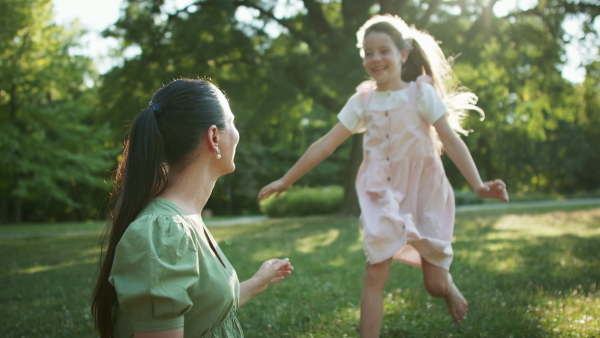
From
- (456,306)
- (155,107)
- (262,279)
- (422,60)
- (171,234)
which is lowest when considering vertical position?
(456,306)

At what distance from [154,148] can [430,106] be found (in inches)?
91.7

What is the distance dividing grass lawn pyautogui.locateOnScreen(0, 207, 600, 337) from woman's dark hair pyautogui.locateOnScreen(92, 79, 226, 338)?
2.09 metres

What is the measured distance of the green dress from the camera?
1.67 m

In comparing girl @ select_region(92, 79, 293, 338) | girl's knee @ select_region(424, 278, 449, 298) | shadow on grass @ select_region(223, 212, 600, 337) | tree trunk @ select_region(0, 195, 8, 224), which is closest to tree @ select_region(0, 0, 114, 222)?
tree trunk @ select_region(0, 195, 8, 224)

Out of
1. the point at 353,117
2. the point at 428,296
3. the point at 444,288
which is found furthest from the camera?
the point at 428,296

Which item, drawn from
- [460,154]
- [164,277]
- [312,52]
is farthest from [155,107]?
[312,52]

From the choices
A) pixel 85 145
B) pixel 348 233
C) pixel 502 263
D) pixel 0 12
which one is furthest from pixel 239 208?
pixel 502 263

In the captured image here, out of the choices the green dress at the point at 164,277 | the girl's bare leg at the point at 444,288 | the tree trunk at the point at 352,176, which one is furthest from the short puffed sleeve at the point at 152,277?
the tree trunk at the point at 352,176

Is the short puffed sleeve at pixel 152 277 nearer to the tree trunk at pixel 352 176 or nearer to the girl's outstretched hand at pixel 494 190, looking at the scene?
the girl's outstretched hand at pixel 494 190

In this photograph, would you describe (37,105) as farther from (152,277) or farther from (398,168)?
(152,277)

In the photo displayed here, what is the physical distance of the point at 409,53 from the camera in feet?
14.1

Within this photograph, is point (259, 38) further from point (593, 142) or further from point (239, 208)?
point (593, 142)

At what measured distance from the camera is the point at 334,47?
15.9 m

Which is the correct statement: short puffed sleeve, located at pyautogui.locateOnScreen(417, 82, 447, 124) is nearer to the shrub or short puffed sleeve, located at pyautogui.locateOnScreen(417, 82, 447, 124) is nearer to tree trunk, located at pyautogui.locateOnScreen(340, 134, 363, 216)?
tree trunk, located at pyautogui.locateOnScreen(340, 134, 363, 216)
